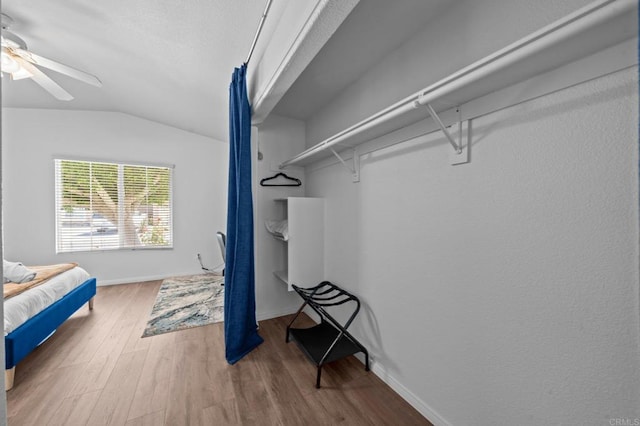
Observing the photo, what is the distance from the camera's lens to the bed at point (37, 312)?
168 centimetres

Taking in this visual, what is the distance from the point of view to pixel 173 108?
3389mm

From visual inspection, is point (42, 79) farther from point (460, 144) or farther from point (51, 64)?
point (460, 144)

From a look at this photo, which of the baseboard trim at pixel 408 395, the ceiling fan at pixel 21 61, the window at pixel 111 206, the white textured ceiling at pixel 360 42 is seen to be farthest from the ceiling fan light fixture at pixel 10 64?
the baseboard trim at pixel 408 395

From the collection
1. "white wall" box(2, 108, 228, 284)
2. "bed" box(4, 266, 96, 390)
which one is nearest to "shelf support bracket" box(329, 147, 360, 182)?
"bed" box(4, 266, 96, 390)

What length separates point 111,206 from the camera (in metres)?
3.91

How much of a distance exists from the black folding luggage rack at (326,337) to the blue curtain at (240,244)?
36 centimetres

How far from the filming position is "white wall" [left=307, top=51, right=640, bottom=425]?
884 mm

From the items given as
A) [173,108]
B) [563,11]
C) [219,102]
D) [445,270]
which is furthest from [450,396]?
[173,108]

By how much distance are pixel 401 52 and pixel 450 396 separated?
194 cm

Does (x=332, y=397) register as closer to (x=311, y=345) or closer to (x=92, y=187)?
(x=311, y=345)

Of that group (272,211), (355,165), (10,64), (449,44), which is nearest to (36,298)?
(10,64)

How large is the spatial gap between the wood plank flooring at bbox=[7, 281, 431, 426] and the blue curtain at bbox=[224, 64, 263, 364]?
16 cm

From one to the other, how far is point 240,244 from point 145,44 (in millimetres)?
1704

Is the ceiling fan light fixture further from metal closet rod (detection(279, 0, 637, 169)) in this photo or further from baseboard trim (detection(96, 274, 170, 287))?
baseboard trim (detection(96, 274, 170, 287))
